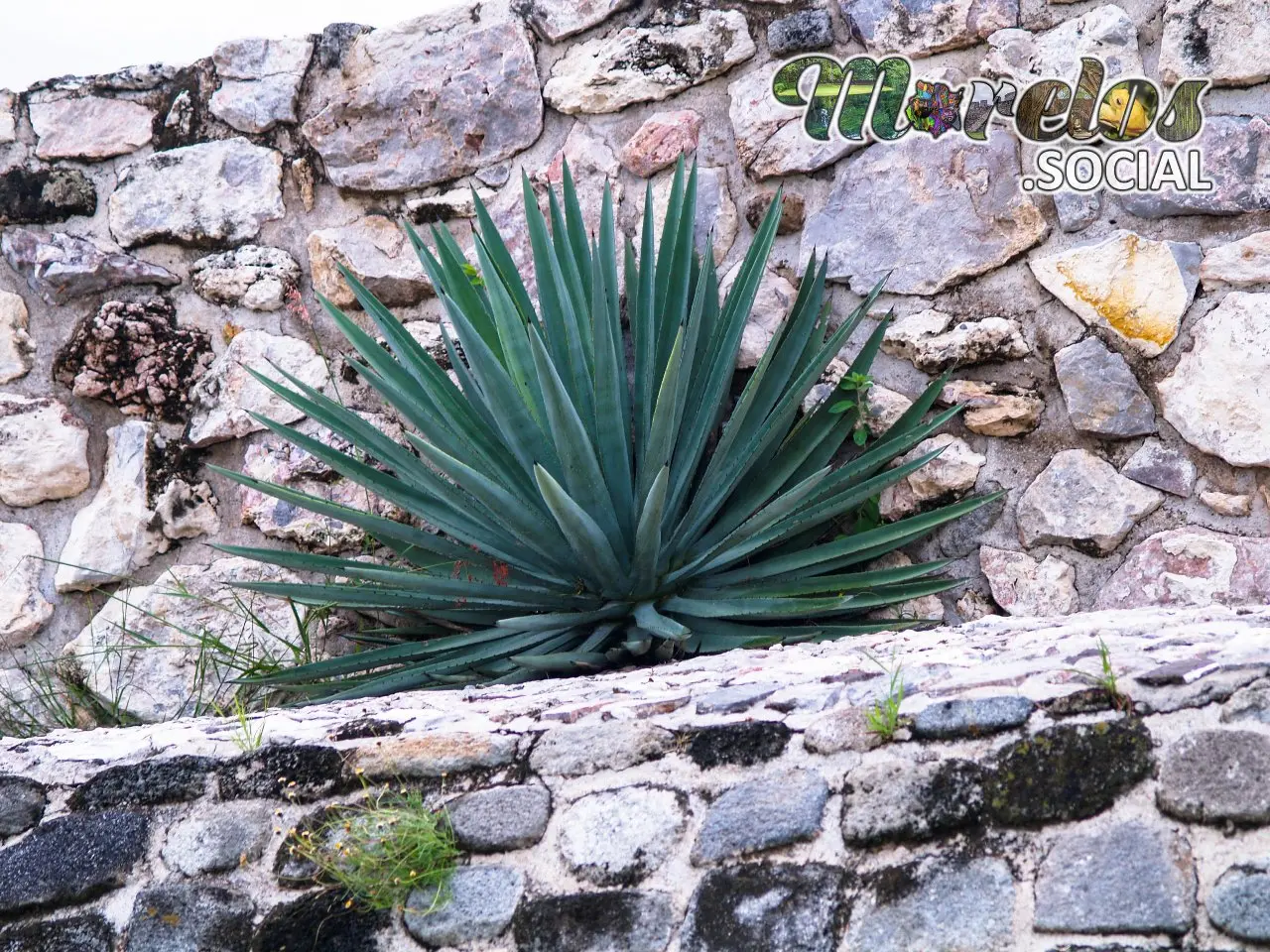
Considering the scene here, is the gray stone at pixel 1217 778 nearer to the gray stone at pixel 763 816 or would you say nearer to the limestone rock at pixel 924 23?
the gray stone at pixel 763 816

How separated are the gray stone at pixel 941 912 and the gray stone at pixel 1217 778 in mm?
171

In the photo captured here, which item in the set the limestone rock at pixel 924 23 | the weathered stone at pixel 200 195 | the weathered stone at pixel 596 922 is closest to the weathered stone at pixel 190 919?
the weathered stone at pixel 596 922

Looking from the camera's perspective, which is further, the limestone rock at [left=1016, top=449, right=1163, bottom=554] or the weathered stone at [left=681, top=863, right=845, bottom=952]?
the limestone rock at [left=1016, top=449, right=1163, bottom=554]

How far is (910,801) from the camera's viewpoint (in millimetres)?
1110

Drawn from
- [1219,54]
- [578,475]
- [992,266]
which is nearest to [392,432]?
[578,475]

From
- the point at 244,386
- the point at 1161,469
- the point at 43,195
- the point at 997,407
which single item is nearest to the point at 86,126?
the point at 43,195

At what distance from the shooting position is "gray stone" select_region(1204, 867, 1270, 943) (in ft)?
2.98

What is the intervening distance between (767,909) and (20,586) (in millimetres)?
2277

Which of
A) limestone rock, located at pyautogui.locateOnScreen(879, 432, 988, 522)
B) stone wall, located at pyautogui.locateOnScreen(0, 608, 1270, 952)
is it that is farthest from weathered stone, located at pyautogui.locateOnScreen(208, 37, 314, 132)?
stone wall, located at pyautogui.locateOnScreen(0, 608, 1270, 952)

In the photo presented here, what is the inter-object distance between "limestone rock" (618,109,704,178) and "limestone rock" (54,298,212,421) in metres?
1.17

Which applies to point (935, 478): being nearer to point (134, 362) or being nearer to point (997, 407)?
point (997, 407)

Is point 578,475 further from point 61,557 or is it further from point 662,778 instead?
point 61,557

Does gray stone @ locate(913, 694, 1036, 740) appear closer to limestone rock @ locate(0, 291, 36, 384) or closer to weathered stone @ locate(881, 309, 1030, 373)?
weathered stone @ locate(881, 309, 1030, 373)

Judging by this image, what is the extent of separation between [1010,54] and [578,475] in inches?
53.6
